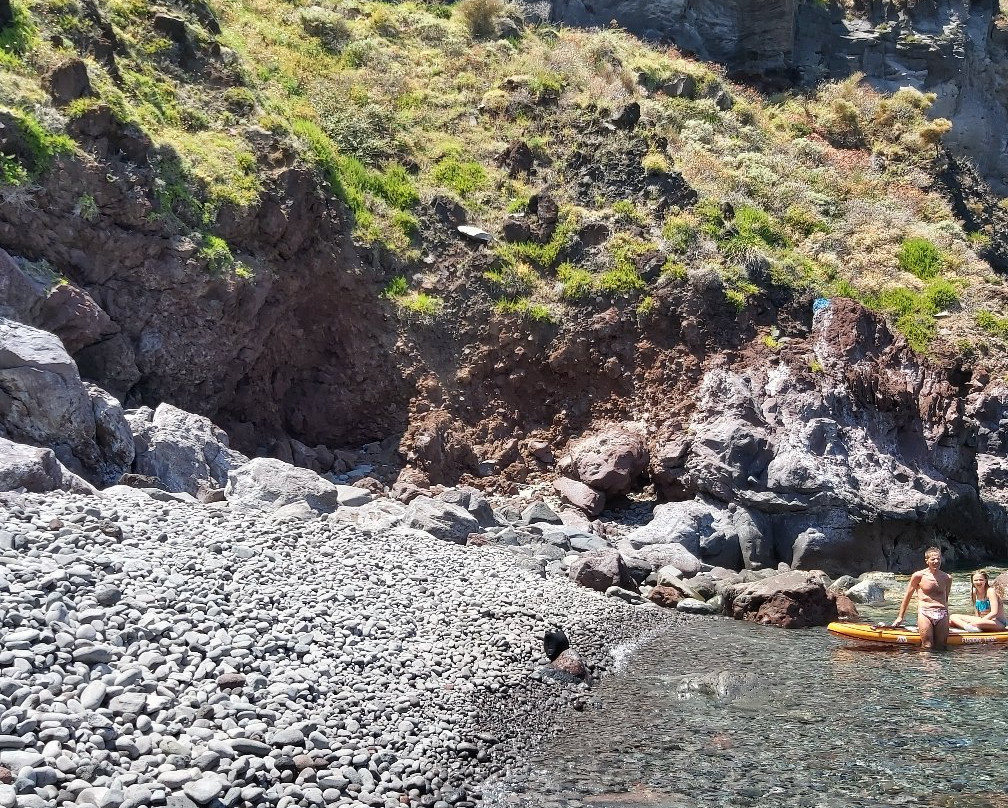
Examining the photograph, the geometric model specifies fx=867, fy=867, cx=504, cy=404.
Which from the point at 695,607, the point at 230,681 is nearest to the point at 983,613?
the point at 695,607

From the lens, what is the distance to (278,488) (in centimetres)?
1230

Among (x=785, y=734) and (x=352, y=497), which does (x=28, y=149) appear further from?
(x=785, y=734)

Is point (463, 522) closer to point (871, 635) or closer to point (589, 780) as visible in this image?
point (871, 635)

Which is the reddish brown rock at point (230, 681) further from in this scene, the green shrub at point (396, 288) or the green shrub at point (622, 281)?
the green shrub at point (622, 281)

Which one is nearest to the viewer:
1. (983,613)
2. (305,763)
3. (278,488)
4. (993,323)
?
(305,763)

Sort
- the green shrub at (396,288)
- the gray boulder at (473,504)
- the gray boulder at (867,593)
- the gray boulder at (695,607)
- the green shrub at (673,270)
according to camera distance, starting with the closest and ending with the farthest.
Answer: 1. the gray boulder at (695,607)
2. the gray boulder at (867,593)
3. the gray boulder at (473,504)
4. the green shrub at (396,288)
5. the green shrub at (673,270)

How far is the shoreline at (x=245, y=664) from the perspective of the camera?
5.23 m

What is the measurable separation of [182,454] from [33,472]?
3.49 meters

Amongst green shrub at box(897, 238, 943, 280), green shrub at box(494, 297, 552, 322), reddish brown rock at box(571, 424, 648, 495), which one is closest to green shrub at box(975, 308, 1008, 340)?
green shrub at box(897, 238, 943, 280)

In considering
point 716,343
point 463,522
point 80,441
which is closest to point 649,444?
point 716,343

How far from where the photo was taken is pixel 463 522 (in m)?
13.5

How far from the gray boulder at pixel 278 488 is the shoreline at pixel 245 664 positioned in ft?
5.70

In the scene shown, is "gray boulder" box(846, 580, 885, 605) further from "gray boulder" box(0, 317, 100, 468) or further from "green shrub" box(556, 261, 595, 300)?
"gray boulder" box(0, 317, 100, 468)

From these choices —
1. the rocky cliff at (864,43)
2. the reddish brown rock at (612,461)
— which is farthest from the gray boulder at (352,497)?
the rocky cliff at (864,43)
